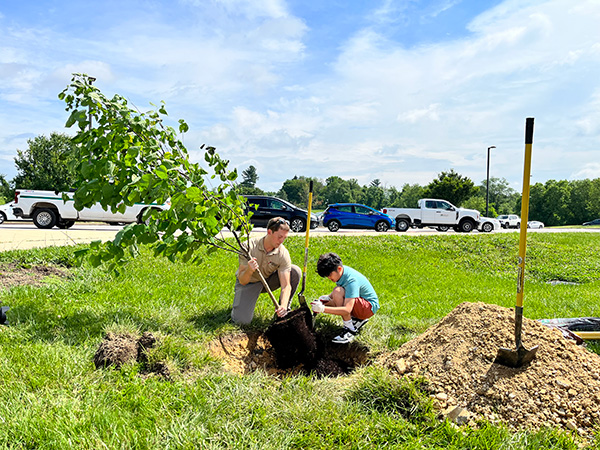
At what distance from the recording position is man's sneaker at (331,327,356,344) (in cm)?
446

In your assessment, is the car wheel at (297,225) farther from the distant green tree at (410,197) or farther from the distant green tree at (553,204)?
the distant green tree at (553,204)

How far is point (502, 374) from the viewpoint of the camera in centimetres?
317

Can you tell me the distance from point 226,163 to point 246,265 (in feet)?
3.83

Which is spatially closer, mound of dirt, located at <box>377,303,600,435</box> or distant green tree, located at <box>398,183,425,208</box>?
mound of dirt, located at <box>377,303,600,435</box>

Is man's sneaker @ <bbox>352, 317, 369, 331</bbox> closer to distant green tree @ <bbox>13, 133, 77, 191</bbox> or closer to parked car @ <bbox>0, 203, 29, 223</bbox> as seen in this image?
parked car @ <bbox>0, 203, 29, 223</bbox>

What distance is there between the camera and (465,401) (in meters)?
3.05

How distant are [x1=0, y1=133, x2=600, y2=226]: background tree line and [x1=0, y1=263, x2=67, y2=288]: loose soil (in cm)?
267

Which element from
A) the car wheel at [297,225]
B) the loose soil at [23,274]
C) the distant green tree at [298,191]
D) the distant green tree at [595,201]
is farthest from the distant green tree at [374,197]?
the loose soil at [23,274]

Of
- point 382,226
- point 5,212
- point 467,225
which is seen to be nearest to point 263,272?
point 382,226

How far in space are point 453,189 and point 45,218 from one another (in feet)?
133

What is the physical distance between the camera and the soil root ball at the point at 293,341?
4.15 m

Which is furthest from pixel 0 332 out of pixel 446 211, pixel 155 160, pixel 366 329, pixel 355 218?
pixel 446 211

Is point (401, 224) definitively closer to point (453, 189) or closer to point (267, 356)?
point (267, 356)

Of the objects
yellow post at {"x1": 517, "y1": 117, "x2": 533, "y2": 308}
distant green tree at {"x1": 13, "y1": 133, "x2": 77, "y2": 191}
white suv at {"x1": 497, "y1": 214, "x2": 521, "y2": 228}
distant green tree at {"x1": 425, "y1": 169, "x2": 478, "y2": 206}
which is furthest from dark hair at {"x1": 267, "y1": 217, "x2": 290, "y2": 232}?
distant green tree at {"x1": 425, "y1": 169, "x2": 478, "y2": 206}
